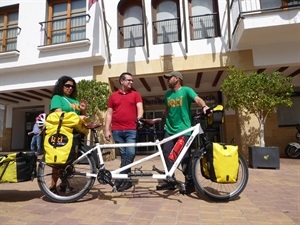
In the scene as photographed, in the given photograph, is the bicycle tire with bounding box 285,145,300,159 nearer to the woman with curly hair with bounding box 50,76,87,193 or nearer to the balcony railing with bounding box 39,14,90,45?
the woman with curly hair with bounding box 50,76,87,193

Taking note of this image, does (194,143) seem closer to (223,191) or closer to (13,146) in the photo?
(223,191)

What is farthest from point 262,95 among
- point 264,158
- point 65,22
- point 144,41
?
point 65,22

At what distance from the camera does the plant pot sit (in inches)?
228

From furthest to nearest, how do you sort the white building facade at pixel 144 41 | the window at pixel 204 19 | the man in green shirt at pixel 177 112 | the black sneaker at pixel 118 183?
the window at pixel 204 19 → the white building facade at pixel 144 41 → the man in green shirt at pixel 177 112 → the black sneaker at pixel 118 183

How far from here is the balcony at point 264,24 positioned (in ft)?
20.5

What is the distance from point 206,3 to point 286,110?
560 cm

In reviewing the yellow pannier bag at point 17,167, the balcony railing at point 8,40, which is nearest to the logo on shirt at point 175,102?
the yellow pannier bag at point 17,167

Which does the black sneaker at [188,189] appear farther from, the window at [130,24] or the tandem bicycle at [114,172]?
the window at [130,24]

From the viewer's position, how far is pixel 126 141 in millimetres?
3334

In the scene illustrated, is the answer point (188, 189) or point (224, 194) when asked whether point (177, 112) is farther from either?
point (224, 194)

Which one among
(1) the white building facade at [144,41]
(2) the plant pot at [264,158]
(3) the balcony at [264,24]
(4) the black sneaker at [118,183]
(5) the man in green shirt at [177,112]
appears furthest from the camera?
(1) the white building facade at [144,41]

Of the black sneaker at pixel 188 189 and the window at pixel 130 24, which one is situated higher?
the window at pixel 130 24

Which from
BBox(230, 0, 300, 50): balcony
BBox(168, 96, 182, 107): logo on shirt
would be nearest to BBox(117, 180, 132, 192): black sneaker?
BBox(168, 96, 182, 107): logo on shirt

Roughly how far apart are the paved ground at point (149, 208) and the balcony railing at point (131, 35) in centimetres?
622
